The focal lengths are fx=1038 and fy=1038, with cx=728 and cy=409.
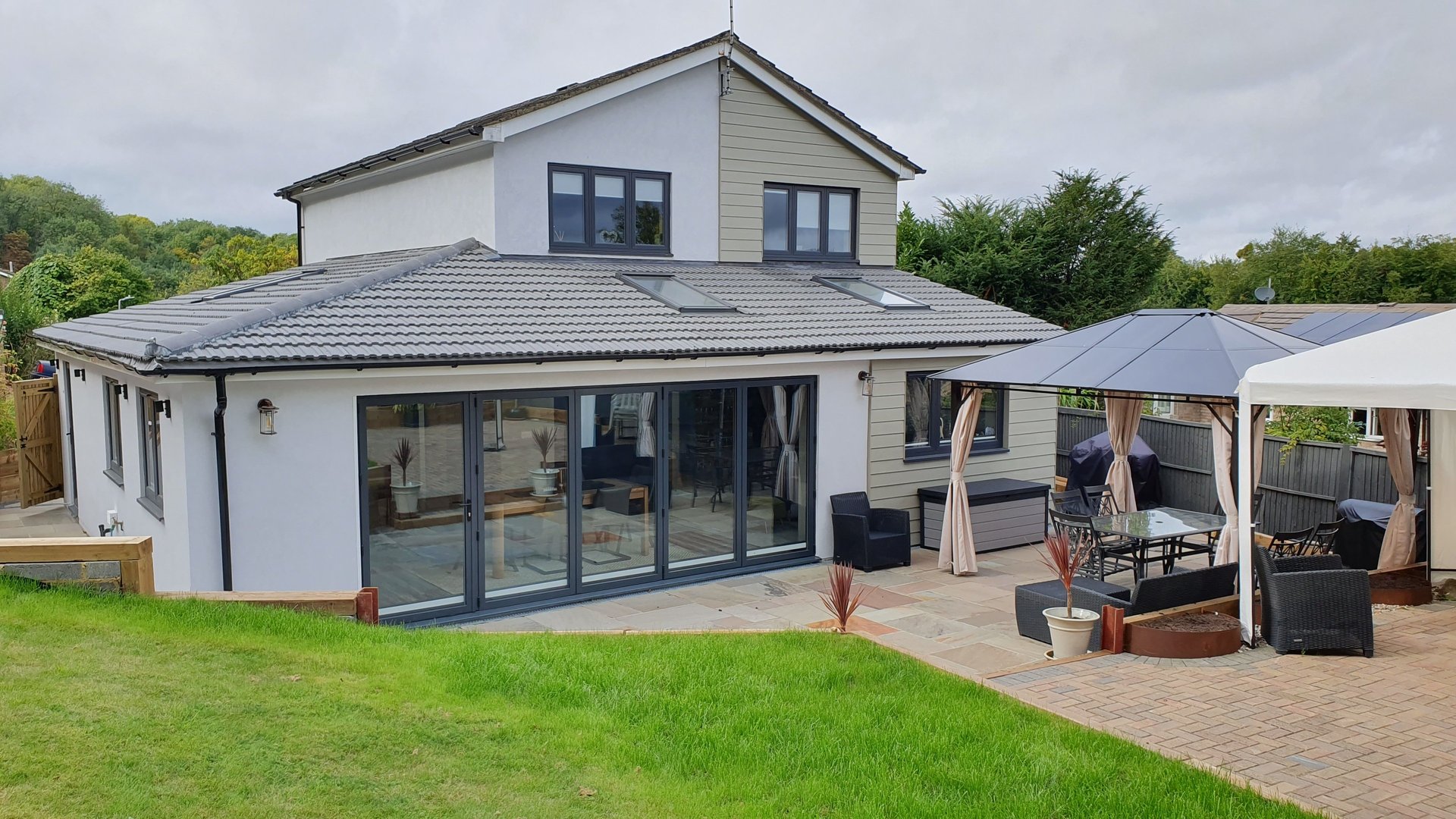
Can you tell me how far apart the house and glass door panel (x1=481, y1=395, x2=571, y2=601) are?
1.1 inches

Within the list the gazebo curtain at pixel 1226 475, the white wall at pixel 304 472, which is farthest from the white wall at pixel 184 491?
the gazebo curtain at pixel 1226 475

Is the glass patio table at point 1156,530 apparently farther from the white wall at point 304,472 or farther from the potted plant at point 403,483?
the potted plant at point 403,483

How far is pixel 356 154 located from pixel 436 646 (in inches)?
2082

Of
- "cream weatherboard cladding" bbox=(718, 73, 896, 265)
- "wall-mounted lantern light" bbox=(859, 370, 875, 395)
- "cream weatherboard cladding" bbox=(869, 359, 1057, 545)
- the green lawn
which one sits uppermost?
"cream weatherboard cladding" bbox=(718, 73, 896, 265)

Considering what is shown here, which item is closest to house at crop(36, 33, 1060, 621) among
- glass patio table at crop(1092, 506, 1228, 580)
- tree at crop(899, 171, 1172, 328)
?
glass patio table at crop(1092, 506, 1228, 580)

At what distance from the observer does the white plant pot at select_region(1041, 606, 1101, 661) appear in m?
8.86

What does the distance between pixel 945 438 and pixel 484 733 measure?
10.2 m

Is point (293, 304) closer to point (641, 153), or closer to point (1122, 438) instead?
point (641, 153)

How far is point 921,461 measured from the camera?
14609mm

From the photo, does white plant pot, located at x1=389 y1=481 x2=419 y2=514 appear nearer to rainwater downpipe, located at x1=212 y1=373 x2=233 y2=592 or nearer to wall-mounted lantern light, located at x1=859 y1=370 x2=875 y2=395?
rainwater downpipe, located at x1=212 y1=373 x2=233 y2=592

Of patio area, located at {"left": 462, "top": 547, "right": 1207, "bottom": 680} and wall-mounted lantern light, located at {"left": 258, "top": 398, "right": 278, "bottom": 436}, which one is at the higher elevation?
wall-mounted lantern light, located at {"left": 258, "top": 398, "right": 278, "bottom": 436}

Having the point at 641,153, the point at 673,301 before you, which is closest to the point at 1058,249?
the point at 641,153

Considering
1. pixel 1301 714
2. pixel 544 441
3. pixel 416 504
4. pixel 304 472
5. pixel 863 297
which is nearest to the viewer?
pixel 1301 714

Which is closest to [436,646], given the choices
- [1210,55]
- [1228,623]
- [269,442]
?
[269,442]
